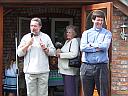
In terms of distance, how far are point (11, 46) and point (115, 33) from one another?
3.24 meters

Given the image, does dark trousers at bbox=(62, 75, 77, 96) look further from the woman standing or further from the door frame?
the door frame

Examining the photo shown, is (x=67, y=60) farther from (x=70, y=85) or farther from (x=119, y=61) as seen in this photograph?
(x=119, y=61)

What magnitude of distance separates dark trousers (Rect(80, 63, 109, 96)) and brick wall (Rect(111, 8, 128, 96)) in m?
1.26

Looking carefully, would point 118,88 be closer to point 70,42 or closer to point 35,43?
point 70,42

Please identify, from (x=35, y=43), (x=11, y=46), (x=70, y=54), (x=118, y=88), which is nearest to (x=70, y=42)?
(x=70, y=54)

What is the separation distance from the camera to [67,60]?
720 centimetres

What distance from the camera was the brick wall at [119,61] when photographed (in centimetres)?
770

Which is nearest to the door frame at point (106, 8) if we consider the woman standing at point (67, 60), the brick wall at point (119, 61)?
the woman standing at point (67, 60)

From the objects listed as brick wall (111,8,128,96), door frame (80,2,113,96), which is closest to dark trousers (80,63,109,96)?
door frame (80,2,113,96)

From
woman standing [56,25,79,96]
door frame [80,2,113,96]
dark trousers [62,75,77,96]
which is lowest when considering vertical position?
dark trousers [62,75,77,96]

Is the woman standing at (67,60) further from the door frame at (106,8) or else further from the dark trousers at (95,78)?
the dark trousers at (95,78)

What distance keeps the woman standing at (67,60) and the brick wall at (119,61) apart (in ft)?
2.99

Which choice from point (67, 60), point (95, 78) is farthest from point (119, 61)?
point (95, 78)

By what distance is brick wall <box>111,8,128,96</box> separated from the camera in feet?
A: 25.3
